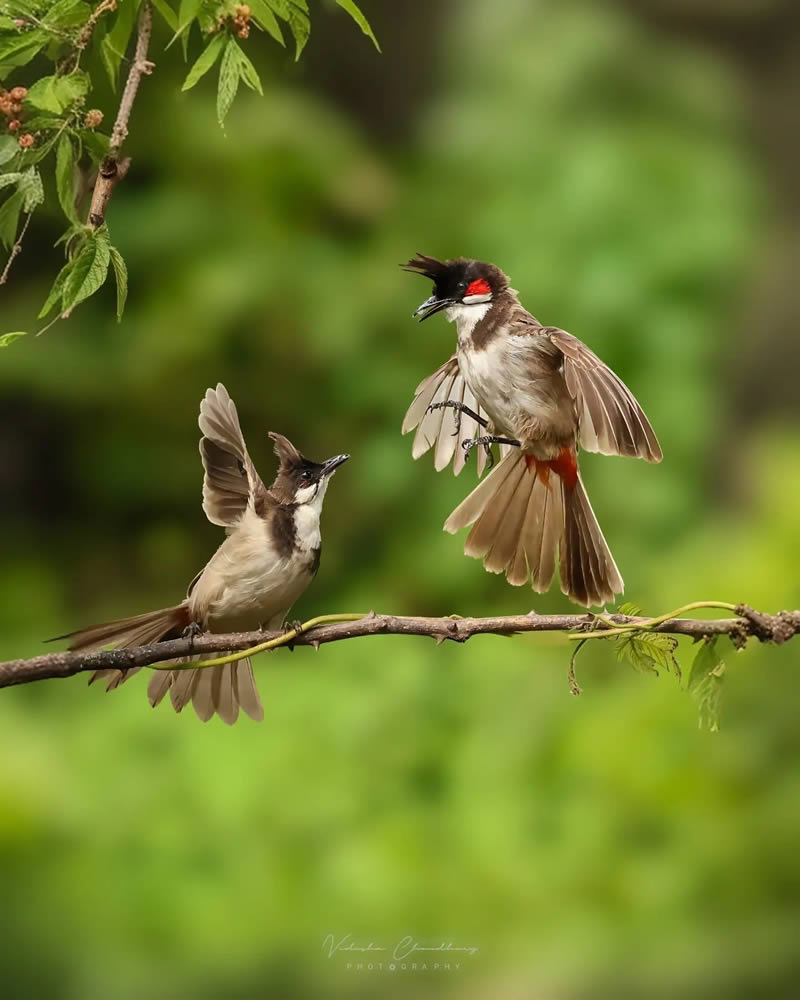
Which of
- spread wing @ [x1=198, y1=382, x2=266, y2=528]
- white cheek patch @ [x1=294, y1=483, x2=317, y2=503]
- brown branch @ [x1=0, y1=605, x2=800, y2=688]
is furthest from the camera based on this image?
white cheek patch @ [x1=294, y1=483, x2=317, y2=503]

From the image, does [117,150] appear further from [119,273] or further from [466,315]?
[466,315]

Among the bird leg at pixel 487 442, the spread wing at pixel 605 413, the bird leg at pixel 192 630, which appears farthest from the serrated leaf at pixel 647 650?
the bird leg at pixel 192 630

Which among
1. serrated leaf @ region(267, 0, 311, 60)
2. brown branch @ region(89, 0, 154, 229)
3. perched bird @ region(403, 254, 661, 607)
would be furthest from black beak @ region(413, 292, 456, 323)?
brown branch @ region(89, 0, 154, 229)

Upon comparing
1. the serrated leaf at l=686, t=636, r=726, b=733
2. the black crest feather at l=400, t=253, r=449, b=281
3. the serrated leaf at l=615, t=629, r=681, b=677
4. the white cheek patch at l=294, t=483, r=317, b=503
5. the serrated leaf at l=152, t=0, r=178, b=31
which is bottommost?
the serrated leaf at l=686, t=636, r=726, b=733

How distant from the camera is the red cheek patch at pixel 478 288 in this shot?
7.52 feet

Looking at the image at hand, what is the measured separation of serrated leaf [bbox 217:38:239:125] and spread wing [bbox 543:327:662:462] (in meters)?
0.69

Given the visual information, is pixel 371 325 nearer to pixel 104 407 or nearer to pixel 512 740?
pixel 104 407

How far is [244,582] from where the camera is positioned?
7.34 ft

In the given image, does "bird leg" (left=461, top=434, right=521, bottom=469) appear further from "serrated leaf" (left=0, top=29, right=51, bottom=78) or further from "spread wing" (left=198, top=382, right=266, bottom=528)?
"serrated leaf" (left=0, top=29, right=51, bottom=78)

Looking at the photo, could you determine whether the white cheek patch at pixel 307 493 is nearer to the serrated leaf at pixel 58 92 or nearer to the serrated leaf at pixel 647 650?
the serrated leaf at pixel 647 650

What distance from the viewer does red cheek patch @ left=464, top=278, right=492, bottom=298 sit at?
229 centimetres

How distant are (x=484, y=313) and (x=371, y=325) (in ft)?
11.2

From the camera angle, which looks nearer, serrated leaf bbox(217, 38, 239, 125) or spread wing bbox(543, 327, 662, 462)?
serrated leaf bbox(217, 38, 239, 125)

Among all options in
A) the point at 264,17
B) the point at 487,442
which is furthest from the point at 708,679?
the point at 264,17
